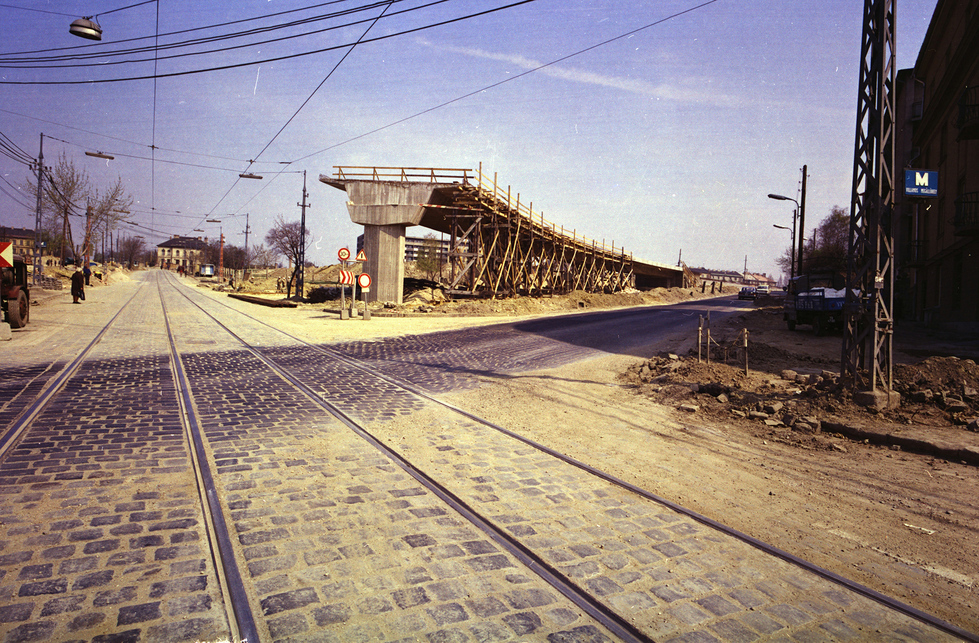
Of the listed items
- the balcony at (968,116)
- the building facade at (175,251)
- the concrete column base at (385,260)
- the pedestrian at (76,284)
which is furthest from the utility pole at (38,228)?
the building facade at (175,251)

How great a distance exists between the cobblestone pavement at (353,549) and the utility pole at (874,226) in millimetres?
5349

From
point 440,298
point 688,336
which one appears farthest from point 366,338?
point 440,298

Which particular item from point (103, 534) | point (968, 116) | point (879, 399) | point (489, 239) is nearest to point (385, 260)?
point (489, 239)

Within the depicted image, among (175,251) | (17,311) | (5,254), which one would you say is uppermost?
(175,251)

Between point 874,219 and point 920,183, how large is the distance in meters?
1.05

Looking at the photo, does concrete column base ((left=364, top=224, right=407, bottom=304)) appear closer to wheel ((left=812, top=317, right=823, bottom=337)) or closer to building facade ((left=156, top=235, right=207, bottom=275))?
wheel ((left=812, top=317, right=823, bottom=337))

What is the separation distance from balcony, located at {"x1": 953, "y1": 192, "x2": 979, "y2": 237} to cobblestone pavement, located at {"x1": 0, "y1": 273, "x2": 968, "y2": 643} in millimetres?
22904

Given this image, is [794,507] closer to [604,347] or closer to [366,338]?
[604,347]

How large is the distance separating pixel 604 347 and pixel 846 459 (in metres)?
10.2

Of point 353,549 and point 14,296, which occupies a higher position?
point 14,296

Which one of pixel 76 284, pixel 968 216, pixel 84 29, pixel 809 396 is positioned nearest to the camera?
pixel 809 396

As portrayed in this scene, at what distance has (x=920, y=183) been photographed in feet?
26.8

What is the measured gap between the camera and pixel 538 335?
1925 centimetres

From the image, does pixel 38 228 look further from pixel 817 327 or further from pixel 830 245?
pixel 830 245
